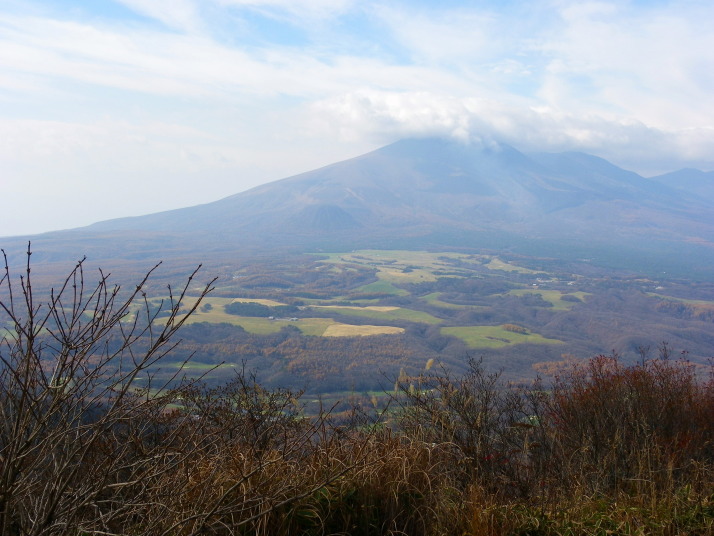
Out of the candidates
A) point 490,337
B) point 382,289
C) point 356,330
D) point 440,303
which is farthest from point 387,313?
point 382,289

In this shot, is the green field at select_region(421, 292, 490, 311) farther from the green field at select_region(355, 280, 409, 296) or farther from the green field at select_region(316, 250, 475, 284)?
the green field at select_region(316, 250, 475, 284)

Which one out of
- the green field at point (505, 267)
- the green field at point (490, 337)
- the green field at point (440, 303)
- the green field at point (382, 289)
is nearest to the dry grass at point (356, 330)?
the green field at point (490, 337)

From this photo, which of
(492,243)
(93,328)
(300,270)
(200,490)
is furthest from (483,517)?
(492,243)

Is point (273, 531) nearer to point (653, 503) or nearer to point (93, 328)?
point (93, 328)

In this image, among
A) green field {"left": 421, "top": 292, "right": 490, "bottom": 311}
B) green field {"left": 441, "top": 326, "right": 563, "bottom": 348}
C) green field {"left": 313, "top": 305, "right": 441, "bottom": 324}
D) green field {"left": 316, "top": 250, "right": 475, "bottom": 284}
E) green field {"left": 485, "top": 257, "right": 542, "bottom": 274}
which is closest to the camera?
green field {"left": 441, "top": 326, "right": 563, "bottom": 348}

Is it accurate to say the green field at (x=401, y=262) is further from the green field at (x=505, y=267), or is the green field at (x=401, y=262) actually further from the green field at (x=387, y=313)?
the green field at (x=387, y=313)

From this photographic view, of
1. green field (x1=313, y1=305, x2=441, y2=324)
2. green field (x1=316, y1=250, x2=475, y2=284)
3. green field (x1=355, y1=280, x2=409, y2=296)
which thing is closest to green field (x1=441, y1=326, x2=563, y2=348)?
green field (x1=313, y1=305, x2=441, y2=324)

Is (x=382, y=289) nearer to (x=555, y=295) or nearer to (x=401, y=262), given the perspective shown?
(x=555, y=295)
